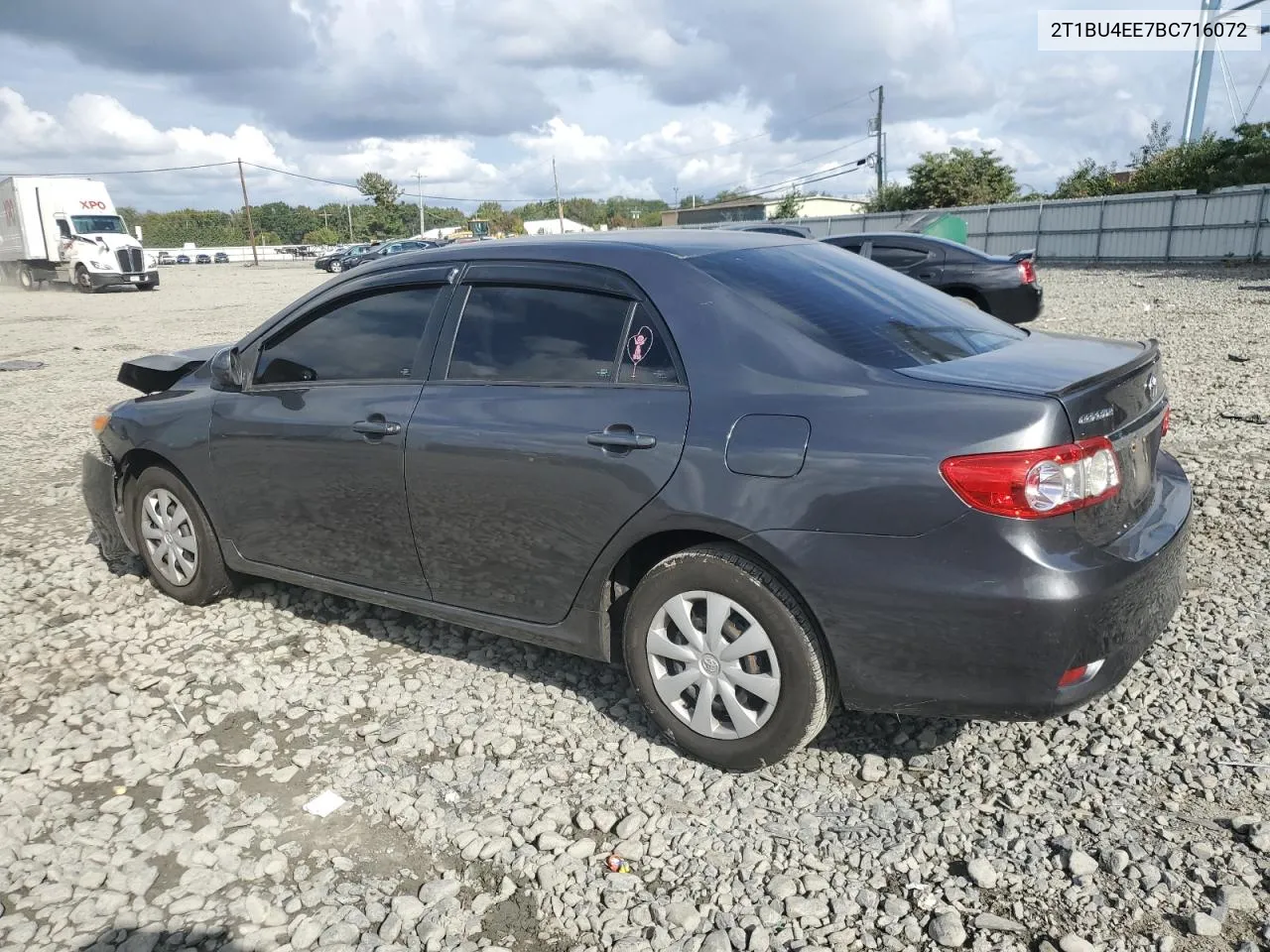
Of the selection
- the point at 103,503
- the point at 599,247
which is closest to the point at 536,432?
the point at 599,247

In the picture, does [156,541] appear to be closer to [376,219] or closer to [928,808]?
[928,808]

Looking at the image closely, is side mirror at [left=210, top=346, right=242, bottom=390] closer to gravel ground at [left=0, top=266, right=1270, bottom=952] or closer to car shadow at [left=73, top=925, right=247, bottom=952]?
gravel ground at [left=0, top=266, right=1270, bottom=952]

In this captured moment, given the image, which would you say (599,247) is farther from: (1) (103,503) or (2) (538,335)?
(1) (103,503)

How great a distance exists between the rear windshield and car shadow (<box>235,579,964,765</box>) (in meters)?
1.26

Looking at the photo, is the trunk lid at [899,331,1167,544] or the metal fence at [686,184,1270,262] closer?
the trunk lid at [899,331,1167,544]

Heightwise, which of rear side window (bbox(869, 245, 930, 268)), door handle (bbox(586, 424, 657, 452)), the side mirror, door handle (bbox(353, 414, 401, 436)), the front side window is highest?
rear side window (bbox(869, 245, 930, 268))

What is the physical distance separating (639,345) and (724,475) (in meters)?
0.59

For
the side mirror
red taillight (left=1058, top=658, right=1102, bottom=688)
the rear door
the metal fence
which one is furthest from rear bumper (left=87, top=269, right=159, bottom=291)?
red taillight (left=1058, top=658, right=1102, bottom=688)

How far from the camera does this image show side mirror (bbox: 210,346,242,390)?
13.5 feet

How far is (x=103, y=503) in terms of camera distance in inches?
188

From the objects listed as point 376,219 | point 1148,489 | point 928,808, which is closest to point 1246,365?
point 1148,489

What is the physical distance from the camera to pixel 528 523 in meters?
3.22

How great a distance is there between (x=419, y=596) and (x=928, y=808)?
198 cm

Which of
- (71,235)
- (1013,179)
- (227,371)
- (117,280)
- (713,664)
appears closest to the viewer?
(713,664)
